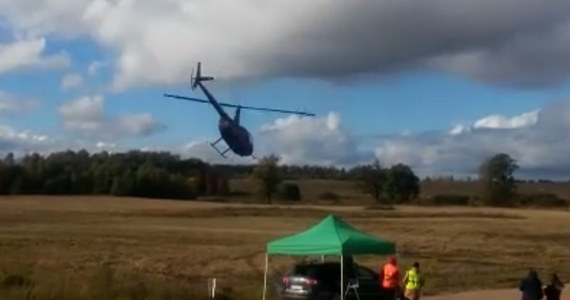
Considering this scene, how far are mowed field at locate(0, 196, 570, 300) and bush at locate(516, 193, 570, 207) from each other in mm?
39778

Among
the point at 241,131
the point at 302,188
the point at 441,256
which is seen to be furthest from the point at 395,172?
the point at 441,256

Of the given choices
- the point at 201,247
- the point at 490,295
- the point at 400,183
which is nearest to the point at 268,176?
the point at 400,183

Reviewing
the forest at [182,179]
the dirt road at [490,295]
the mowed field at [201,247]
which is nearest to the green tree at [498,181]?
the forest at [182,179]

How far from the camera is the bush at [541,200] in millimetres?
130200

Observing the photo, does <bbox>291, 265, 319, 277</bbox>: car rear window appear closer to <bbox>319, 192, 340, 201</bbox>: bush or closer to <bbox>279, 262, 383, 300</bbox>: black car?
<bbox>279, 262, 383, 300</bbox>: black car

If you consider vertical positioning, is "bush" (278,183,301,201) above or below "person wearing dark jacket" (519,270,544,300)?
above

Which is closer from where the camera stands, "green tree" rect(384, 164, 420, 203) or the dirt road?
the dirt road

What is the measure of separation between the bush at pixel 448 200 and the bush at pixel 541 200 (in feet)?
21.4

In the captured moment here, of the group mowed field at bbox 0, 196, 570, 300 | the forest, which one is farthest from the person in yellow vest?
the forest

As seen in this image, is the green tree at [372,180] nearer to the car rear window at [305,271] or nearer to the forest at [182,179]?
the forest at [182,179]

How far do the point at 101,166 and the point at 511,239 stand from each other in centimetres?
8059

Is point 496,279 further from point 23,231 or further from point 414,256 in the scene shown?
point 23,231

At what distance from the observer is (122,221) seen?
79000 millimetres

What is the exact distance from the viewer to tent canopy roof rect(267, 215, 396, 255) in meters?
25.0
